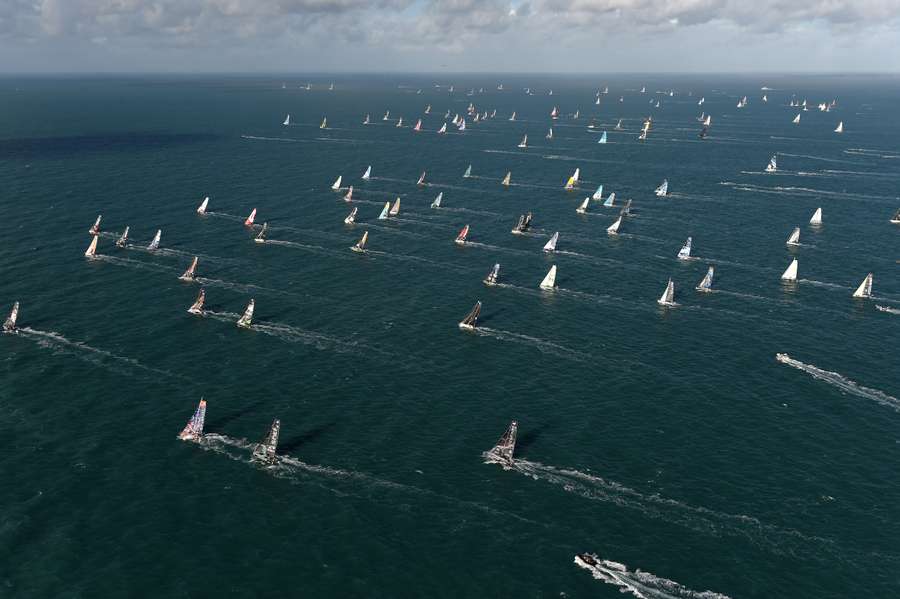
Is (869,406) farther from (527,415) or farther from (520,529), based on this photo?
(520,529)

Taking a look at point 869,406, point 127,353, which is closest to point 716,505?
point 869,406

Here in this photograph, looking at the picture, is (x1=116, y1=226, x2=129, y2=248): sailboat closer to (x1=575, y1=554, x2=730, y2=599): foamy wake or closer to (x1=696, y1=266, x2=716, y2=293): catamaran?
(x1=696, y1=266, x2=716, y2=293): catamaran

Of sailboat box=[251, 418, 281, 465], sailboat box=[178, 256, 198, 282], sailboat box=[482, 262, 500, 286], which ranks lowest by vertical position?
sailboat box=[251, 418, 281, 465]

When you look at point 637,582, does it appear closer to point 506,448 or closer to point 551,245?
point 506,448

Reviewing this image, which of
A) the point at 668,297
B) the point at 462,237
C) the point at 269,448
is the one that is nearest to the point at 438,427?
the point at 269,448

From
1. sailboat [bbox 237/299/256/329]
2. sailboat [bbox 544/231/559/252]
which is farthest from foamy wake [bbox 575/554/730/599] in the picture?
sailboat [bbox 544/231/559/252]

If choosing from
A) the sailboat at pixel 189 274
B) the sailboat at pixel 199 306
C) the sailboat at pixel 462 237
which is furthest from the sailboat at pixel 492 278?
the sailboat at pixel 189 274
